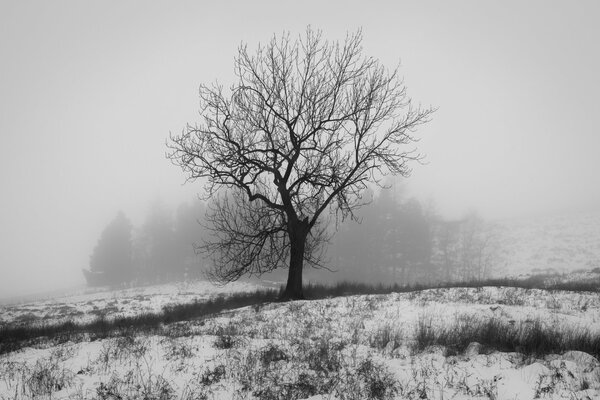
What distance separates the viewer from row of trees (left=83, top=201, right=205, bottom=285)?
51438 mm

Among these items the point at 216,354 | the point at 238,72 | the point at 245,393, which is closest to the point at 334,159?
the point at 238,72

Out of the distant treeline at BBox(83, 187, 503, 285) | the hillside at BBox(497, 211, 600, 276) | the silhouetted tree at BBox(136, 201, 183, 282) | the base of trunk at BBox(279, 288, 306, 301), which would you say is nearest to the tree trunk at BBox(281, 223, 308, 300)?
the base of trunk at BBox(279, 288, 306, 301)

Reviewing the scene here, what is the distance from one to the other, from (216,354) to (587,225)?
57116 millimetres

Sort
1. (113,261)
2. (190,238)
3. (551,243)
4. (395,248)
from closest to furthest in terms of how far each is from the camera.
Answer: (395,248), (551,243), (190,238), (113,261)

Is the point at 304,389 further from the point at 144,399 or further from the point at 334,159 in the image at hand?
the point at 334,159

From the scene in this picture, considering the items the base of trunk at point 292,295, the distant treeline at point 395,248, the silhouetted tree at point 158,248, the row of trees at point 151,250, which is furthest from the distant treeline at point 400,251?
the base of trunk at point 292,295

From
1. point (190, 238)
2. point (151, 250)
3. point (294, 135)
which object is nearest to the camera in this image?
point (294, 135)

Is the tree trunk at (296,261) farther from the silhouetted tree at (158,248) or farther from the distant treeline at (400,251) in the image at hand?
the silhouetted tree at (158,248)

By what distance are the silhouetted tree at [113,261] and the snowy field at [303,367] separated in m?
52.7

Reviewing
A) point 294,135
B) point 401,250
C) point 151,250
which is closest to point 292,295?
point 294,135

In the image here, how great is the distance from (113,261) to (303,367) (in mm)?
58041

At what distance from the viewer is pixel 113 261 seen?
53656 millimetres

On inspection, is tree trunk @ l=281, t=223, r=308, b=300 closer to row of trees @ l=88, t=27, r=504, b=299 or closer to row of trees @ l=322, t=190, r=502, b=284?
row of trees @ l=88, t=27, r=504, b=299

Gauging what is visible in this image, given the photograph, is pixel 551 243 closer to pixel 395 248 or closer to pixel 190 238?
pixel 395 248
